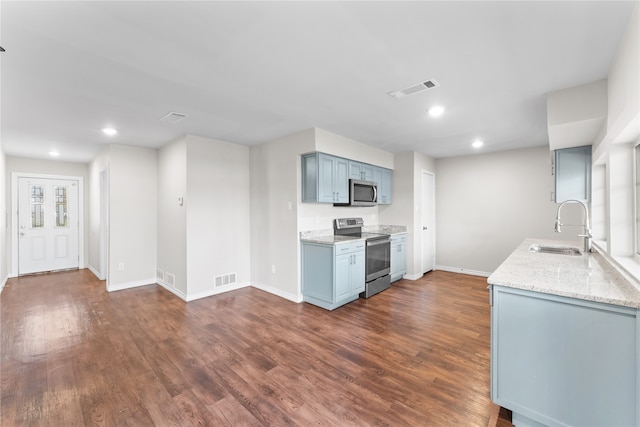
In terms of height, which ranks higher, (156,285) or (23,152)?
(23,152)

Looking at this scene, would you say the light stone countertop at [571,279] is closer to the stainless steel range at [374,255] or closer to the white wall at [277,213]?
the stainless steel range at [374,255]

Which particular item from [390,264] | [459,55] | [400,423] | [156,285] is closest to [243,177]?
[156,285]

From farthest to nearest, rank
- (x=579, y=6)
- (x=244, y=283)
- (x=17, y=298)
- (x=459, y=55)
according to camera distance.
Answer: (x=244, y=283)
(x=17, y=298)
(x=459, y=55)
(x=579, y=6)

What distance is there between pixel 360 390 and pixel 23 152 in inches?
269

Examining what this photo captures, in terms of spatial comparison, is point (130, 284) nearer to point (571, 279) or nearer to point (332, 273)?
point (332, 273)

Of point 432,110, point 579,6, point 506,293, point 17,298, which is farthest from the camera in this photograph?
point 17,298

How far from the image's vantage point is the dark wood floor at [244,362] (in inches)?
70.4

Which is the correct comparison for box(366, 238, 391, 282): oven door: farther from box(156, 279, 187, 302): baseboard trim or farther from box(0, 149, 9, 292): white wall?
box(0, 149, 9, 292): white wall

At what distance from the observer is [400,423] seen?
1684 mm

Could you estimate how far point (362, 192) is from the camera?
180 inches

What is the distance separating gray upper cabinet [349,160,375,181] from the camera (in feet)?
14.4

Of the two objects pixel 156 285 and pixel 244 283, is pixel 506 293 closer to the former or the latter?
pixel 244 283

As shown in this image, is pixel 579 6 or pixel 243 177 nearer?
pixel 579 6

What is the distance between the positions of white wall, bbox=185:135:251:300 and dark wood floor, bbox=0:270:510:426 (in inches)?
20.6
